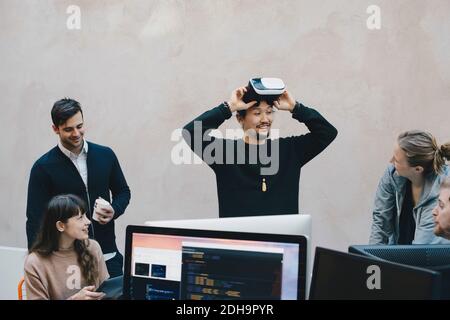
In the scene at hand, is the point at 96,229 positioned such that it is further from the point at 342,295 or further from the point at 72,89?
the point at 342,295

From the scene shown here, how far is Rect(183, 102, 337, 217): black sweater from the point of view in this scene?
252 centimetres

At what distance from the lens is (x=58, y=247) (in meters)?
2.03

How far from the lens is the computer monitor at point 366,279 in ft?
3.32

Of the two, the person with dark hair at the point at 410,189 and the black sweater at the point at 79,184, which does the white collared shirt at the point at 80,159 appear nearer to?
the black sweater at the point at 79,184

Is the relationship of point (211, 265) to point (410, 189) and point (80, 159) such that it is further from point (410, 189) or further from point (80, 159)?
point (80, 159)

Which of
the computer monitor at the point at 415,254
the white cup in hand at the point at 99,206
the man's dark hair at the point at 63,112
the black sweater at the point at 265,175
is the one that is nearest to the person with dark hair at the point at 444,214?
the computer monitor at the point at 415,254

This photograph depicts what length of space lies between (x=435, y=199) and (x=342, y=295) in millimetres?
1240

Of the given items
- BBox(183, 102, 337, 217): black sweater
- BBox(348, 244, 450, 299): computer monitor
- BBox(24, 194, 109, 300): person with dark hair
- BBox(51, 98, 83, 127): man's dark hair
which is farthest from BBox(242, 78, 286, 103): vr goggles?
BBox(348, 244, 450, 299): computer monitor

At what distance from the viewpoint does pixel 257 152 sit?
2594 mm

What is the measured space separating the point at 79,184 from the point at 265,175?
3.12 ft

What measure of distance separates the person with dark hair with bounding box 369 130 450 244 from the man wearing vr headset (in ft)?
1.28

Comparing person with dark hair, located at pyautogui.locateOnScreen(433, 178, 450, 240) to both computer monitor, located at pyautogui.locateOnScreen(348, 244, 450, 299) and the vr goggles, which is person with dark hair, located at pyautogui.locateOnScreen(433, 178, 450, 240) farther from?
the vr goggles
